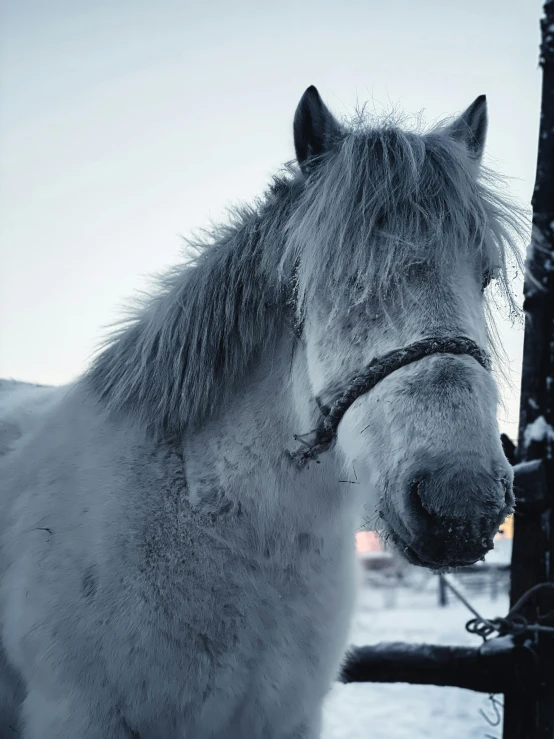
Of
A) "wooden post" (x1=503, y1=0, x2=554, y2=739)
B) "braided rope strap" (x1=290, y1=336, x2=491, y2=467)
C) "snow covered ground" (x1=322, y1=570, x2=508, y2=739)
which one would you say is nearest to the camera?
→ "braided rope strap" (x1=290, y1=336, x2=491, y2=467)

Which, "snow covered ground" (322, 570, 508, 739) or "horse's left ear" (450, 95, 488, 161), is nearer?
"horse's left ear" (450, 95, 488, 161)

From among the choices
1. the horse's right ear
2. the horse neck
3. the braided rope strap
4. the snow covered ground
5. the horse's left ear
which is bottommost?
the snow covered ground

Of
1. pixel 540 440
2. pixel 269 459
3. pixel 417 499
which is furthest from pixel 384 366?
pixel 540 440

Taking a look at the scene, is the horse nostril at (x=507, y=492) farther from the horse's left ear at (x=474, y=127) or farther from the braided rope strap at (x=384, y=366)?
the horse's left ear at (x=474, y=127)

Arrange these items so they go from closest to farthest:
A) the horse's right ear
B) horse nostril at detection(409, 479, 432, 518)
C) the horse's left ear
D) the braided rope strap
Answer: horse nostril at detection(409, 479, 432, 518), the braided rope strap, the horse's right ear, the horse's left ear

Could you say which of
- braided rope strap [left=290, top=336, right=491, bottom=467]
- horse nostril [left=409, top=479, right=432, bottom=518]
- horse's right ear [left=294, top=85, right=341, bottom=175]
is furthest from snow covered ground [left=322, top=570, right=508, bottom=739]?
horse's right ear [left=294, top=85, right=341, bottom=175]

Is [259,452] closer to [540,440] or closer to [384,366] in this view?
[384,366]

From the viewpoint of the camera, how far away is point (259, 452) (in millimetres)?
1953

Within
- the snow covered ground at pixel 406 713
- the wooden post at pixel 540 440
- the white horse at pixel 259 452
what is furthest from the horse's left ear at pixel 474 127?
the snow covered ground at pixel 406 713

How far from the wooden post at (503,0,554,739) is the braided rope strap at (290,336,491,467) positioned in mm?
1599

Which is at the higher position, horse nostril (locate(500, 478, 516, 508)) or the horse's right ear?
the horse's right ear

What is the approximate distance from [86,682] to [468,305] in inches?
62.6

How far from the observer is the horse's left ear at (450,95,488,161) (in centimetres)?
211

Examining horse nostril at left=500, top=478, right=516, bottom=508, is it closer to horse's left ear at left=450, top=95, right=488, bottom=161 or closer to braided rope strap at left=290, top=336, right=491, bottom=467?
braided rope strap at left=290, top=336, right=491, bottom=467
